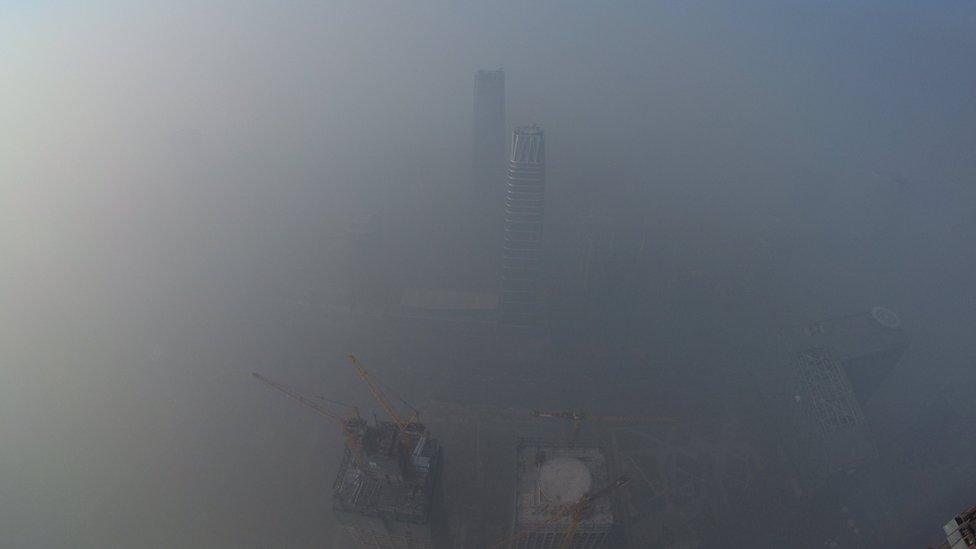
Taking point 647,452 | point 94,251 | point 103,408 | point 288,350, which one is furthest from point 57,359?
point 647,452

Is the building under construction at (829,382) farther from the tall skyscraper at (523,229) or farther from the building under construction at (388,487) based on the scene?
the building under construction at (388,487)

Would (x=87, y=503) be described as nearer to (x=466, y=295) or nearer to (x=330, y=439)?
(x=330, y=439)

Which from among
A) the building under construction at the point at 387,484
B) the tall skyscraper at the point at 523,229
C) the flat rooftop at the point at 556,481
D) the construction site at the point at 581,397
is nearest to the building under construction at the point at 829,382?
the construction site at the point at 581,397

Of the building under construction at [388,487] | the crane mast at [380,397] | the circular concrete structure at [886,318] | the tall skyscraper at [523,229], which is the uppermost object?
the tall skyscraper at [523,229]

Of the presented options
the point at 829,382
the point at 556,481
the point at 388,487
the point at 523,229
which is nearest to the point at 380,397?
the point at 388,487

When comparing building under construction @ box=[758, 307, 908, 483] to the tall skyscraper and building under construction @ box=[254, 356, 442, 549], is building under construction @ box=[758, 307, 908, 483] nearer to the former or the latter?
the tall skyscraper

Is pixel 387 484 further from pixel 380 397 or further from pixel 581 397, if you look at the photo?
pixel 581 397

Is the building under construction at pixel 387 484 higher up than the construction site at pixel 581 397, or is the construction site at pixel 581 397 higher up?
Answer: the construction site at pixel 581 397

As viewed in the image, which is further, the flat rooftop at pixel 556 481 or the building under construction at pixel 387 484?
the flat rooftop at pixel 556 481
